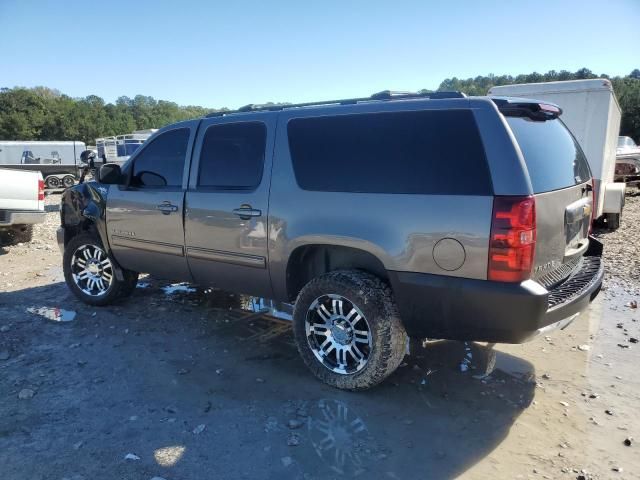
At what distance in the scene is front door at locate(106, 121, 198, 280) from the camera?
15.1ft

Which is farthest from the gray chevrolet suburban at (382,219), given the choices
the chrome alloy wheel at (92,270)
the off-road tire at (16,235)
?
the off-road tire at (16,235)

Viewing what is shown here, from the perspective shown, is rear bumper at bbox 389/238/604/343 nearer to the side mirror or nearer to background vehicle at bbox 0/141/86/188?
the side mirror

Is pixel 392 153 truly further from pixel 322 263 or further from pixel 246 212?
pixel 246 212

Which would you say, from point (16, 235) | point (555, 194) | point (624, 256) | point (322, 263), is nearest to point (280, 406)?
point (322, 263)

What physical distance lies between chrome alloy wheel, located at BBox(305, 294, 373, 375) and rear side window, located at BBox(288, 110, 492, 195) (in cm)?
88

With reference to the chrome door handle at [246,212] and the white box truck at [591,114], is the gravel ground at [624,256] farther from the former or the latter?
the chrome door handle at [246,212]

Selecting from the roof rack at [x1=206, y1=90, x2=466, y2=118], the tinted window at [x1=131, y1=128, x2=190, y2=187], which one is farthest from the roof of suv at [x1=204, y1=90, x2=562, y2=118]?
the tinted window at [x1=131, y1=128, x2=190, y2=187]

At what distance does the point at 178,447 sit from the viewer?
9.77 ft

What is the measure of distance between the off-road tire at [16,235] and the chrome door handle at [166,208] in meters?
6.18

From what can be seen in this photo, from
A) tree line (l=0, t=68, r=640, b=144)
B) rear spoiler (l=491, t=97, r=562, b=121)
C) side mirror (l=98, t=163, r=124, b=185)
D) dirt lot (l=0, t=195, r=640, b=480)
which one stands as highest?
tree line (l=0, t=68, r=640, b=144)

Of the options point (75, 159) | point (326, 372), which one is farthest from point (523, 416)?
point (75, 159)

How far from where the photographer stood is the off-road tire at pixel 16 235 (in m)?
9.34

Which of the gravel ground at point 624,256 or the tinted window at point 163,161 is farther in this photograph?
the gravel ground at point 624,256

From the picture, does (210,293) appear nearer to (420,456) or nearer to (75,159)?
(420,456)
